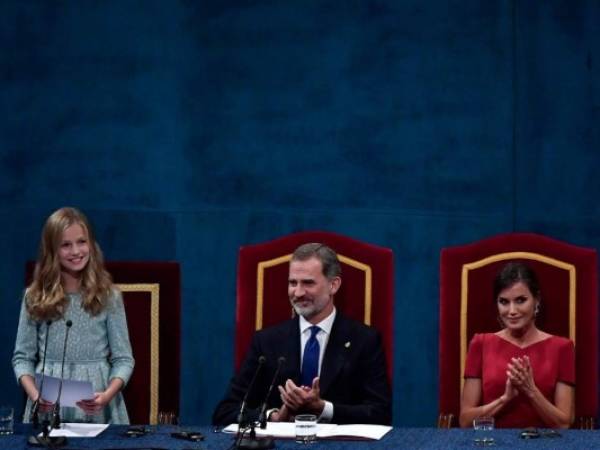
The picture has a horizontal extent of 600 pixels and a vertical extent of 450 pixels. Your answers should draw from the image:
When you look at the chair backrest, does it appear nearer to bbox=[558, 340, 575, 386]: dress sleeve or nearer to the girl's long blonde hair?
the girl's long blonde hair

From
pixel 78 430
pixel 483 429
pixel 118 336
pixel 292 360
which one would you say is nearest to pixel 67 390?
pixel 78 430

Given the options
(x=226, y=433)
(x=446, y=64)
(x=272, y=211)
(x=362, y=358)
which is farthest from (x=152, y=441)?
(x=446, y=64)

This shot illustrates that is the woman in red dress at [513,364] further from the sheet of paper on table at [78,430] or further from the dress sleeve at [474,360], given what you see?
the sheet of paper on table at [78,430]

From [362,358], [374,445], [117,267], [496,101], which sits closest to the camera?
[374,445]

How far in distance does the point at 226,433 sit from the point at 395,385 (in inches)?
76.9

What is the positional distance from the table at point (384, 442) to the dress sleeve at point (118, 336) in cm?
64

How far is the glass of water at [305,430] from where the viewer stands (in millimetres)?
3170

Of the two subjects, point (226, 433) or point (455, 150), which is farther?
point (455, 150)

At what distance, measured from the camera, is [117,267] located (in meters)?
4.04

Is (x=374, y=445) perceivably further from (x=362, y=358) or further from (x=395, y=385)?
(x=395, y=385)

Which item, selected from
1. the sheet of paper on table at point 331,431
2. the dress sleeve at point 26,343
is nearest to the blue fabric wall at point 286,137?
the dress sleeve at point 26,343

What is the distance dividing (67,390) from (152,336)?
0.71 m

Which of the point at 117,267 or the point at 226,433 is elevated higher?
the point at 117,267

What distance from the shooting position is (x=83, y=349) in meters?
4.04
